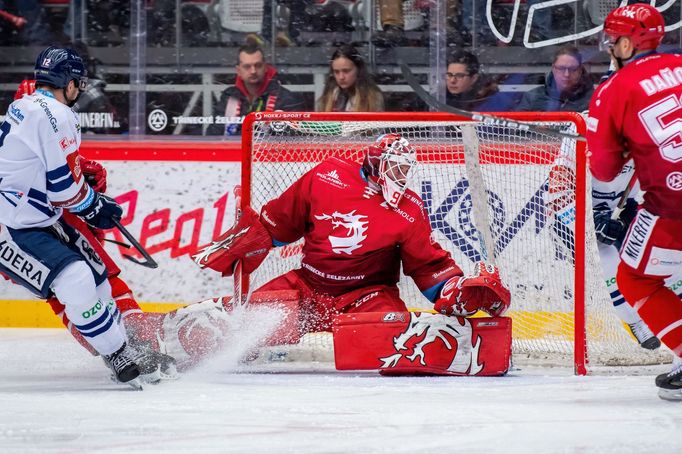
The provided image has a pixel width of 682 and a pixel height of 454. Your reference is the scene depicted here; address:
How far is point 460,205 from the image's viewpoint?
16.7 feet

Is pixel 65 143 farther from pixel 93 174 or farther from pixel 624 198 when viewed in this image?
pixel 624 198

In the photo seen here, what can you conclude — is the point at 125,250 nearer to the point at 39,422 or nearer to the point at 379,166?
the point at 379,166

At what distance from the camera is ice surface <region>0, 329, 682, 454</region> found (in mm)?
3250

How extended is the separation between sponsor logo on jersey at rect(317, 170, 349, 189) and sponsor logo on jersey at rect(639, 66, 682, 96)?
1.34 m

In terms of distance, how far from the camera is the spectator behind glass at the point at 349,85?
588cm

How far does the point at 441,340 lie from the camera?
4.42 m

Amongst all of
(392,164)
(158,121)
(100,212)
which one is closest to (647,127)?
(392,164)

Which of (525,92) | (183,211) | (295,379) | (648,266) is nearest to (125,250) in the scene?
(183,211)

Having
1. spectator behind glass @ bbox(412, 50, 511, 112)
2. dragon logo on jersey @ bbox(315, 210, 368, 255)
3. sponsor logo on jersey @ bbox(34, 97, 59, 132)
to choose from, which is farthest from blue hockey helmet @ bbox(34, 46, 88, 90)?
spectator behind glass @ bbox(412, 50, 511, 112)

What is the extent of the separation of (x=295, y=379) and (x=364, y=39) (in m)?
2.14

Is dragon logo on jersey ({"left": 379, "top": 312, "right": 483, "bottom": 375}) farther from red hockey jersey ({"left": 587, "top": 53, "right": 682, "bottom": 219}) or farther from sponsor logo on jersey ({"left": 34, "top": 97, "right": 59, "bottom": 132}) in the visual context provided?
sponsor logo on jersey ({"left": 34, "top": 97, "right": 59, "bottom": 132})

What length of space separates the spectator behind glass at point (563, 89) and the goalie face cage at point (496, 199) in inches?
34.3

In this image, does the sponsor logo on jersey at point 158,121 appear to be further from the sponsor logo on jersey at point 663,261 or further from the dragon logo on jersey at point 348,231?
the sponsor logo on jersey at point 663,261

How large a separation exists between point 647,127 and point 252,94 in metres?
2.71
